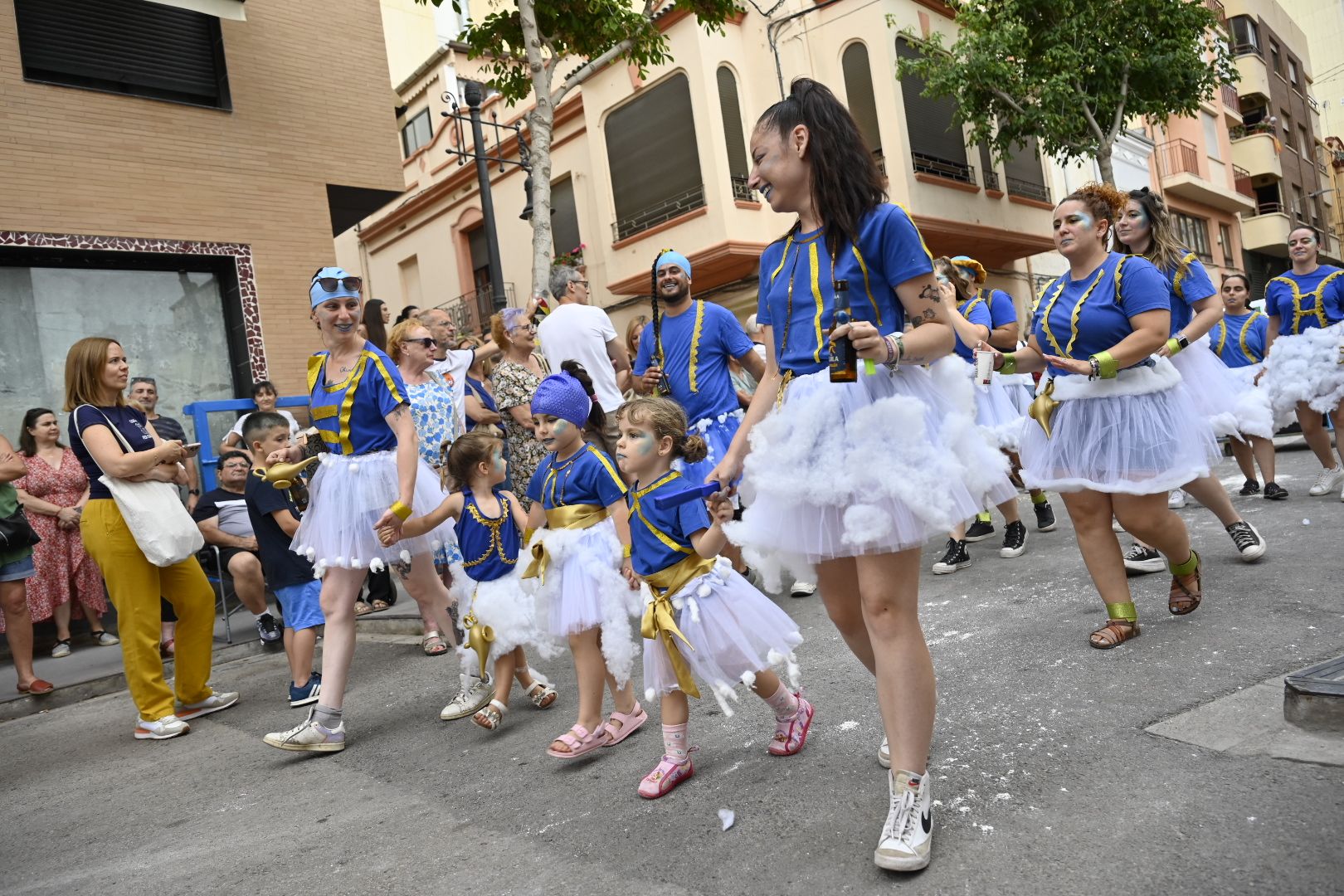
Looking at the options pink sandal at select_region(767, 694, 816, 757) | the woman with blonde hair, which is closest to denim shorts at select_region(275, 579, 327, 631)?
the woman with blonde hair

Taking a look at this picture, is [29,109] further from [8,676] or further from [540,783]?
[540,783]

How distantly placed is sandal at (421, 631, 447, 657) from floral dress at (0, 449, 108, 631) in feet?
10.6

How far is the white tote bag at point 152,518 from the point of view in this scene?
5.50m

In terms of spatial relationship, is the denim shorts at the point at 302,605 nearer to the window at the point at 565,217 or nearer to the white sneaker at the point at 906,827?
the white sneaker at the point at 906,827

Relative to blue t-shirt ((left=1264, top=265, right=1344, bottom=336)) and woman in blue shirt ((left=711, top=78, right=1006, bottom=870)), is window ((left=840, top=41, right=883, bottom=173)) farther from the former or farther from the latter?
woman in blue shirt ((left=711, top=78, right=1006, bottom=870))

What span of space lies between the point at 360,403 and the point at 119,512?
173 cm

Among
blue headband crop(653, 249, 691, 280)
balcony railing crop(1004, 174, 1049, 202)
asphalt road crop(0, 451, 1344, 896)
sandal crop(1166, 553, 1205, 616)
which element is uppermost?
balcony railing crop(1004, 174, 1049, 202)

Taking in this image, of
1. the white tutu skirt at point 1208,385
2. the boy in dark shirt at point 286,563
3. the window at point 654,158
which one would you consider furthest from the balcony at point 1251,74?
the boy in dark shirt at point 286,563

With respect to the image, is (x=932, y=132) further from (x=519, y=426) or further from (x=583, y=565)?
(x=583, y=565)

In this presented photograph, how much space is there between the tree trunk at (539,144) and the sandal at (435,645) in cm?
503

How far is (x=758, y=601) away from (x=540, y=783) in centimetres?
115

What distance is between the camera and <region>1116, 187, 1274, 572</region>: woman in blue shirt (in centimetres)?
544

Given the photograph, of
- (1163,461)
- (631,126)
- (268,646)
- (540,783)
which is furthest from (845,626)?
(631,126)

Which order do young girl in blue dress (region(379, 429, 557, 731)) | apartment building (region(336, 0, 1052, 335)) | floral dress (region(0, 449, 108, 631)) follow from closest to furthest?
young girl in blue dress (region(379, 429, 557, 731)) < floral dress (region(0, 449, 108, 631)) < apartment building (region(336, 0, 1052, 335))
